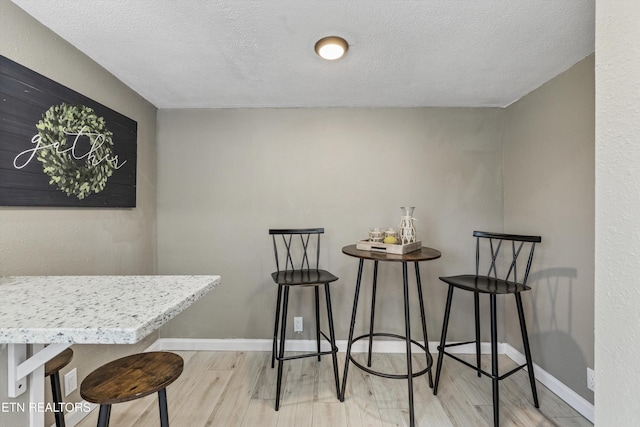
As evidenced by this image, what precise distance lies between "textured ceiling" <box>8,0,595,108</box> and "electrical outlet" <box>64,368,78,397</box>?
74.9 inches

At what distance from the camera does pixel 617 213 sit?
82cm

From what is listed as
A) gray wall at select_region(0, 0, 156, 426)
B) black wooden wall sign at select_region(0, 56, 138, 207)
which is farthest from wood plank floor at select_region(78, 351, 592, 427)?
black wooden wall sign at select_region(0, 56, 138, 207)

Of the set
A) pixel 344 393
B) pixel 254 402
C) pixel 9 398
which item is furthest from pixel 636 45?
pixel 254 402

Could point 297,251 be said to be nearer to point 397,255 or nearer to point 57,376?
point 397,255

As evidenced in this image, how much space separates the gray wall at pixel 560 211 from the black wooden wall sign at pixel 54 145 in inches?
119

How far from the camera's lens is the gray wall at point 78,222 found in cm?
137

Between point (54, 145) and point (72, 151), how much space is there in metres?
0.11

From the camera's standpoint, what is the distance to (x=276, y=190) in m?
2.64

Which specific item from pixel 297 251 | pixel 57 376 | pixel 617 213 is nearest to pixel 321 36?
pixel 617 213

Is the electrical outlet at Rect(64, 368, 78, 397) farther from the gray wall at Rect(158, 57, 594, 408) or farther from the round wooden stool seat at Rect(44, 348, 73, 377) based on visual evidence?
the gray wall at Rect(158, 57, 594, 408)

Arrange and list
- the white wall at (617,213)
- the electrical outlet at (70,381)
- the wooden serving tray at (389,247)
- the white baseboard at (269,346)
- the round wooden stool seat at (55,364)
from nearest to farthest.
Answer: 1. the white wall at (617,213)
2. the round wooden stool seat at (55,364)
3. the electrical outlet at (70,381)
4. the wooden serving tray at (389,247)
5. the white baseboard at (269,346)

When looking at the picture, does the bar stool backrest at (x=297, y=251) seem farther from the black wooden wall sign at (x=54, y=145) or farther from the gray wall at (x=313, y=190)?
the black wooden wall sign at (x=54, y=145)

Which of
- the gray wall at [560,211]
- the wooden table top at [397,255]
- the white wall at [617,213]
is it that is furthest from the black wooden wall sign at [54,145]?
the gray wall at [560,211]

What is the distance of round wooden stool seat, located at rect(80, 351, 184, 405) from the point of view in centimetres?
100
